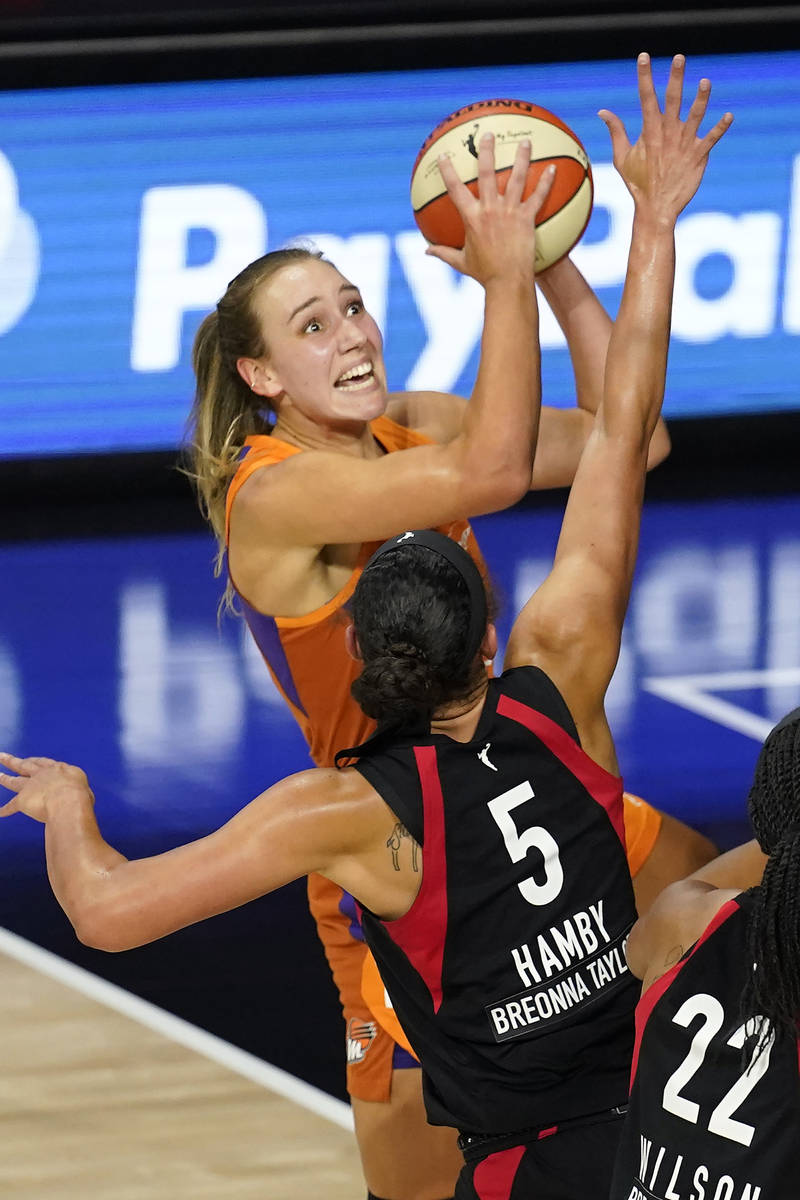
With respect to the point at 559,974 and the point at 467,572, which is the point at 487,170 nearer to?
the point at 467,572

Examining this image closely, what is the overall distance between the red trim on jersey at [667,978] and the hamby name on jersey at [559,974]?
0.57 m

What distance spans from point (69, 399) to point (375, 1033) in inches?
257

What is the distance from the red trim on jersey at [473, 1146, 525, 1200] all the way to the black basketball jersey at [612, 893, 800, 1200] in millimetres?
630

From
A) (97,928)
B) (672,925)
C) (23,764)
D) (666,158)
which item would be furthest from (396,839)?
(666,158)

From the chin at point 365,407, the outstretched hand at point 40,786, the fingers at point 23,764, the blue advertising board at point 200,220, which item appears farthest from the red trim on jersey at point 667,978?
the blue advertising board at point 200,220

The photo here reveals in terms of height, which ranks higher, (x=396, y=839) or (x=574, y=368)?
(x=574, y=368)

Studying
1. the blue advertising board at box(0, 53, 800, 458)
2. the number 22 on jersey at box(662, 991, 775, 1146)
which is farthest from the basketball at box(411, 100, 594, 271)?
the blue advertising board at box(0, 53, 800, 458)

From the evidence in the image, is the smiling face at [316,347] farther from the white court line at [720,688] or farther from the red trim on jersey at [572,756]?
the white court line at [720,688]

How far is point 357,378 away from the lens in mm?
3553

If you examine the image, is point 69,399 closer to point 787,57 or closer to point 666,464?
point 666,464

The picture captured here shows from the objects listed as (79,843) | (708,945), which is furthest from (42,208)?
(708,945)

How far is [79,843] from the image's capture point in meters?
2.80

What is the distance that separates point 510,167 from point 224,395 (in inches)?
30.7

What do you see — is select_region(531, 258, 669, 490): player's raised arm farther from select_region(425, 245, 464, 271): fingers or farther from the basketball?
select_region(425, 245, 464, 271): fingers
